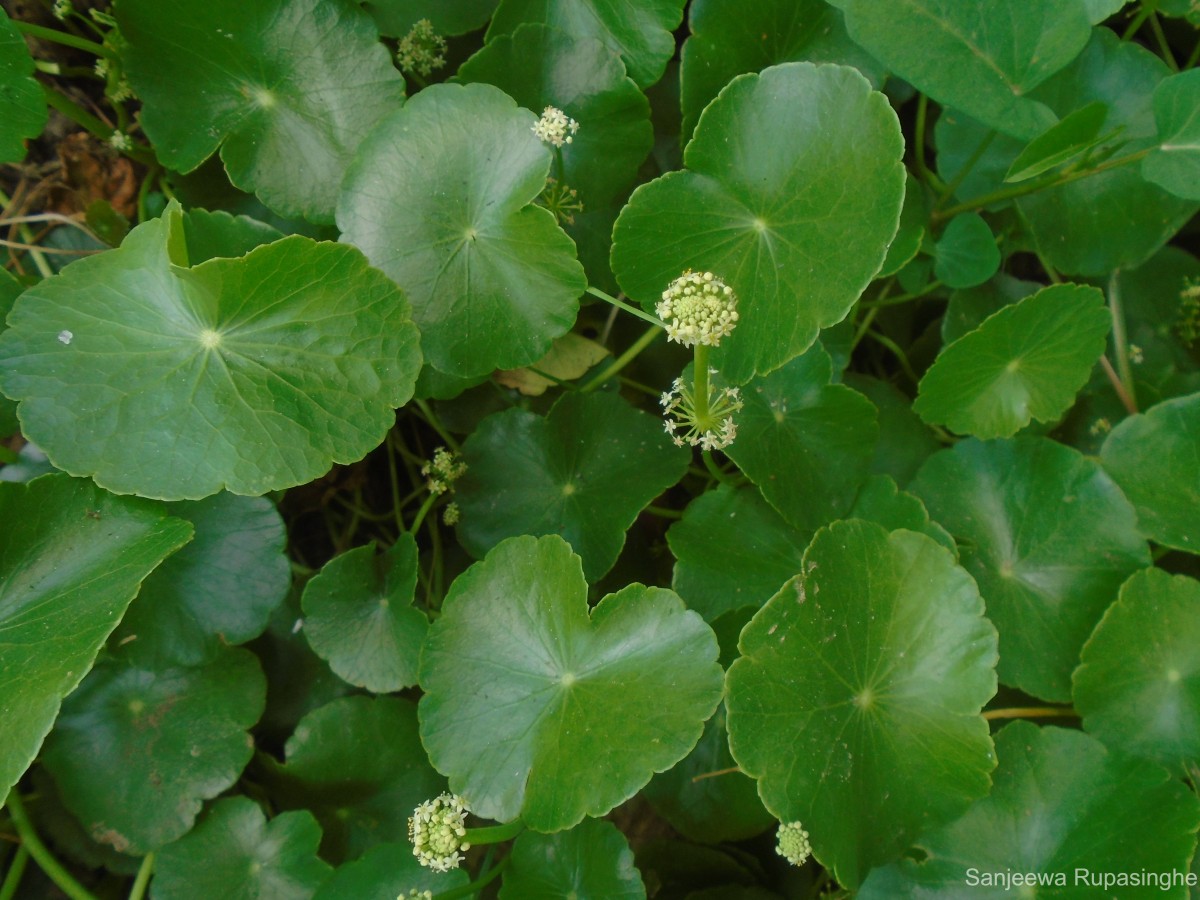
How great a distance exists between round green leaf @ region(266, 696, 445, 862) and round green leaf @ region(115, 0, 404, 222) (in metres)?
0.89

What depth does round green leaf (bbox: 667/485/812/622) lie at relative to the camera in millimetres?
1534

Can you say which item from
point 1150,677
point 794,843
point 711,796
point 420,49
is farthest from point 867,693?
point 420,49

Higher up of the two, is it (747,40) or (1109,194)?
(747,40)

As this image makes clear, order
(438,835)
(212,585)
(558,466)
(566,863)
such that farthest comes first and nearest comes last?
(558,466), (212,585), (566,863), (438,835)

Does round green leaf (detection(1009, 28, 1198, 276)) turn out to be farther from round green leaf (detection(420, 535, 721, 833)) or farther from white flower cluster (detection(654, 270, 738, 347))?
round green leaf (detection(420, 535, 721, 833))

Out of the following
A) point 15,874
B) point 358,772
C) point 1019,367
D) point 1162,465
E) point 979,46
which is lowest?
point 15,874

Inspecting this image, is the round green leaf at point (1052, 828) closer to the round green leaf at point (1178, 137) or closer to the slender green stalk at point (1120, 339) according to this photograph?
the slender green stalk at point (1120, 339)

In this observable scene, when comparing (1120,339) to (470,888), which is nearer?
(470,888)

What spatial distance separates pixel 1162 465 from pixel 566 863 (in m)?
1.25

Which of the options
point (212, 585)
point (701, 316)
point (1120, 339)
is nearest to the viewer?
point (701, 316)

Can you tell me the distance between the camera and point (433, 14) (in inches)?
65.4

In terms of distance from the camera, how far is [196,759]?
5.18 ft

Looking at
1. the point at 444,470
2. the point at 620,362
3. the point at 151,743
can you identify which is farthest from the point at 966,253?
the point at 151,743

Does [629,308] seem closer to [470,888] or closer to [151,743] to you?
[470,888]
